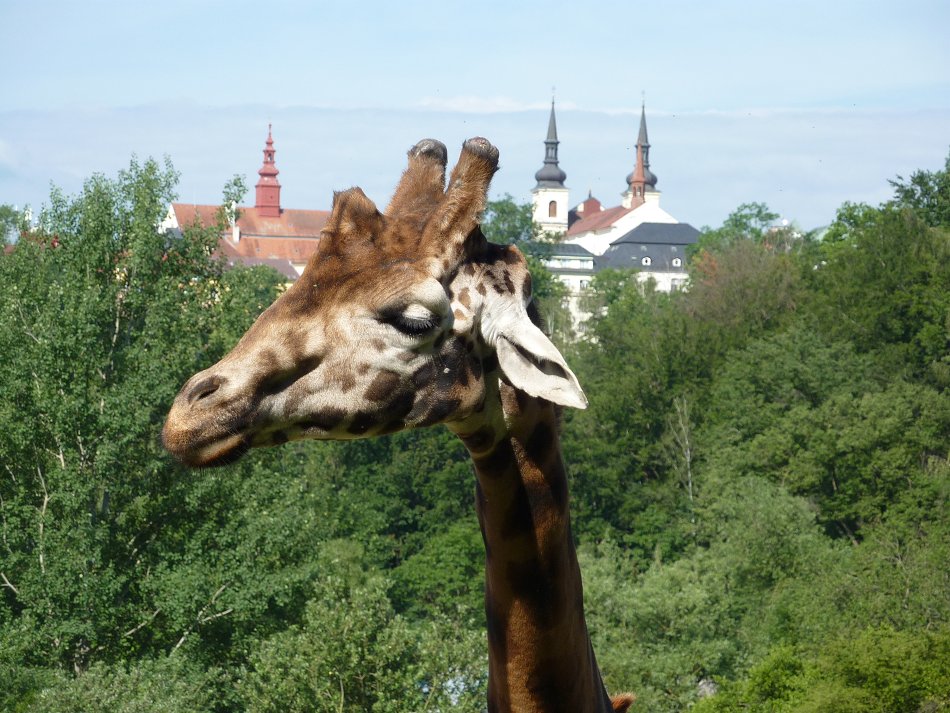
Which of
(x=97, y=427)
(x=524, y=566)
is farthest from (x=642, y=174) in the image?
(x=524, y=566)

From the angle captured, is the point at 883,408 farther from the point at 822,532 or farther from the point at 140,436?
the point at 140,436

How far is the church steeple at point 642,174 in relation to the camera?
191 m

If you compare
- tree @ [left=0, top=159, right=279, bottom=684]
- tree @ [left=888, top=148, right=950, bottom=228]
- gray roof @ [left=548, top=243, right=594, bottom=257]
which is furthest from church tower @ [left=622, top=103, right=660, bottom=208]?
tree @ [left=0, top=159, right=279, bottom=684]

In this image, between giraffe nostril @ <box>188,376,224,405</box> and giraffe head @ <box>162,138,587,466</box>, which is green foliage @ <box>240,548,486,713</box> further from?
giraffe nostril @ <box>188,376,224,405</box>

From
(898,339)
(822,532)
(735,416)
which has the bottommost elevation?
(822,532)

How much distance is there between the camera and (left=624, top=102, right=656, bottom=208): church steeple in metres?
191

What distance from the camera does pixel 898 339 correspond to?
5369cm

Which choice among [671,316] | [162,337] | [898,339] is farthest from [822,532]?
[162,337]

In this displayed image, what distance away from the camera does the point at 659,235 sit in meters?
172

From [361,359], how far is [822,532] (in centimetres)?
4589

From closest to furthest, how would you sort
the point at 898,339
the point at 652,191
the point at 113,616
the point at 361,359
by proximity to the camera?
1. the point at 361,359
2. the point at 113,616
3. the point at 898,339
4. the point at 652,191

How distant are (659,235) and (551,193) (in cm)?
1766

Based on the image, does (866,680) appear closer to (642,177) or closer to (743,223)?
(743,223)

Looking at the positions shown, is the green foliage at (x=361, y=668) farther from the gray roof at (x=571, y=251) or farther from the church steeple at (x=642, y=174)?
the church steeple at (x=642, y=174)
